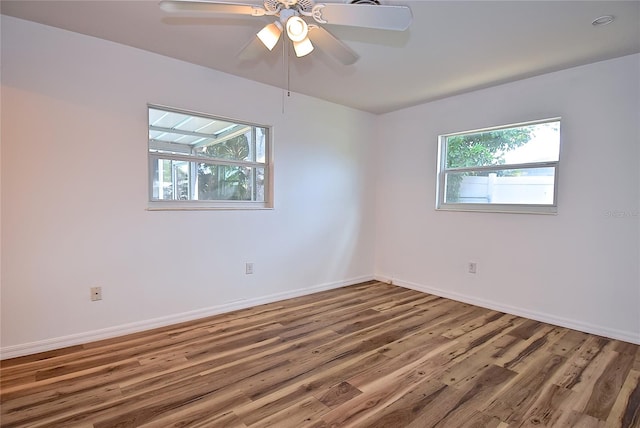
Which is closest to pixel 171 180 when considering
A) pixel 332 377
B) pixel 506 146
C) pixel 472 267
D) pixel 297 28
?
pixel 297 28

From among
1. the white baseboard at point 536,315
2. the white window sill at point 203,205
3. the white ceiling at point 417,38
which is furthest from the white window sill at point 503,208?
the white window sill at point 203,205

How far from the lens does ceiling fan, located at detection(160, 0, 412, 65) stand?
1607 millimetres

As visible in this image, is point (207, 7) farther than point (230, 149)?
No

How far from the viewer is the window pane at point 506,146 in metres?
3.15

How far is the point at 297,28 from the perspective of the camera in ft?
5.89

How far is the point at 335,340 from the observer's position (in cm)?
267

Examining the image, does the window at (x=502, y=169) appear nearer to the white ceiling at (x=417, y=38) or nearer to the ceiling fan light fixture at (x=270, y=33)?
the white ceiling at (x=417, y=38)

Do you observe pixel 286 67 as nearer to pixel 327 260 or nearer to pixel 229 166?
pixel 229 166

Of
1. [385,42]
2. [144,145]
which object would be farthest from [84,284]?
[385,42]

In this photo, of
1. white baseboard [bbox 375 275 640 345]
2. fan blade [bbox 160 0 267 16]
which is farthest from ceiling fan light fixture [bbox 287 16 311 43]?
white baseboard [bbox 375 275 640 345]

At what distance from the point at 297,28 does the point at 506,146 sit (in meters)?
2.70

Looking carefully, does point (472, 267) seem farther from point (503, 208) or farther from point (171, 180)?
point (171, 180)

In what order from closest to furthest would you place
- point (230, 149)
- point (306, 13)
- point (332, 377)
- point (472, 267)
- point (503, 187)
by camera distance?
point (306, 13), point (332, 377), point (230, 149), point (503, 187), point (472, 267)

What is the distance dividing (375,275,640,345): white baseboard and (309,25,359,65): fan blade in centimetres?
293
